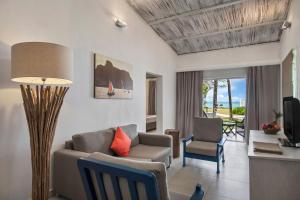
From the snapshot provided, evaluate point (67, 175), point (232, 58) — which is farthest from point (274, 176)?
point (232, 58)

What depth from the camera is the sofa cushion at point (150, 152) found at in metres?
2.96

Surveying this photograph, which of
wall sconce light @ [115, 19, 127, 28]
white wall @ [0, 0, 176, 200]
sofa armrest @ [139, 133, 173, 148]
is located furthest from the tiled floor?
wall sconce light @ [115, 19, 127, 28]

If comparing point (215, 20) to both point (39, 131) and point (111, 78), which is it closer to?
point (111, 78)

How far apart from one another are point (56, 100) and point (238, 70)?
5.36 metres

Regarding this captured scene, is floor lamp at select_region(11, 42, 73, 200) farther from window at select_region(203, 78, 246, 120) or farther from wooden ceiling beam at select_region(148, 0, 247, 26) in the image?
window at select_region(203, 78, 246, 120)

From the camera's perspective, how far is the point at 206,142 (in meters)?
3.88

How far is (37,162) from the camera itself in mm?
1838

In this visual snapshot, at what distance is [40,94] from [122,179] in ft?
4.26

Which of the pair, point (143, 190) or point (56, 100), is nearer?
point (143, 190)

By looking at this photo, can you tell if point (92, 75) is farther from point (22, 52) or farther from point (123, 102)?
point (22, 52)

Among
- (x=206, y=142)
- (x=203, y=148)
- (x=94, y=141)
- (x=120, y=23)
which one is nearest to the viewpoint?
Answer: (x=94, y=141)

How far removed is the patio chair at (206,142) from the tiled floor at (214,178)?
20cm

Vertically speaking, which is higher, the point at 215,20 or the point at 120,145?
the point at 215,20

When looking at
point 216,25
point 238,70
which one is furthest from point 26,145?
point 238,70
